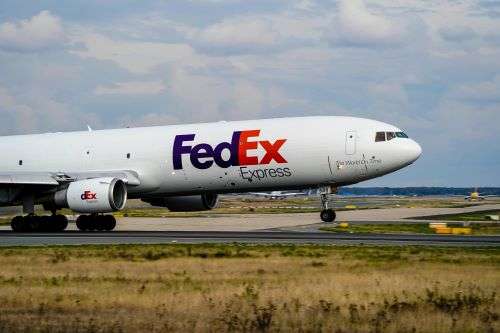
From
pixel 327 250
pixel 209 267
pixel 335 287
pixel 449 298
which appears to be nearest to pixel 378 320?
pixel 449 298

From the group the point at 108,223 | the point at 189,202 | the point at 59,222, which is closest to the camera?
the point at 59,222

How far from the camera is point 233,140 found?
40.7 m

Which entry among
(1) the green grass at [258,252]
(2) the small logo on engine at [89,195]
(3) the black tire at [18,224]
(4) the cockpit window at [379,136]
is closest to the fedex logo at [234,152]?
(4) the cockpit window at [379,136]

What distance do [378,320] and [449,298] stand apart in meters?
3.16

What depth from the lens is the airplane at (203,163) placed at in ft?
130

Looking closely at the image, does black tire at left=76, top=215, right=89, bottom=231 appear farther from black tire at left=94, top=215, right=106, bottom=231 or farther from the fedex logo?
the fedex logo

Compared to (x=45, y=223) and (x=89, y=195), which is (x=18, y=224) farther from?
(x=89, y=195)

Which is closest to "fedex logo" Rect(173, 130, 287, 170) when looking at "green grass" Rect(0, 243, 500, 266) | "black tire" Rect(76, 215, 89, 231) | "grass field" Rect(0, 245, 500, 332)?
"black tire" Rect(76, 215, 89, 231)

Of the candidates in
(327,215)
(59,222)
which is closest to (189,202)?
(59,222)

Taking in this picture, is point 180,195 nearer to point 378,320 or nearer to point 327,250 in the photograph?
point 327,250

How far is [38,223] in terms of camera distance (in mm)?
42531

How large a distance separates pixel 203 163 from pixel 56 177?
7.38 meters

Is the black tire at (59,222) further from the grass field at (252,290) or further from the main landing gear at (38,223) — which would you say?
the grass field at (252,290)

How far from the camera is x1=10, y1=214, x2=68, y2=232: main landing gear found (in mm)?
42438
